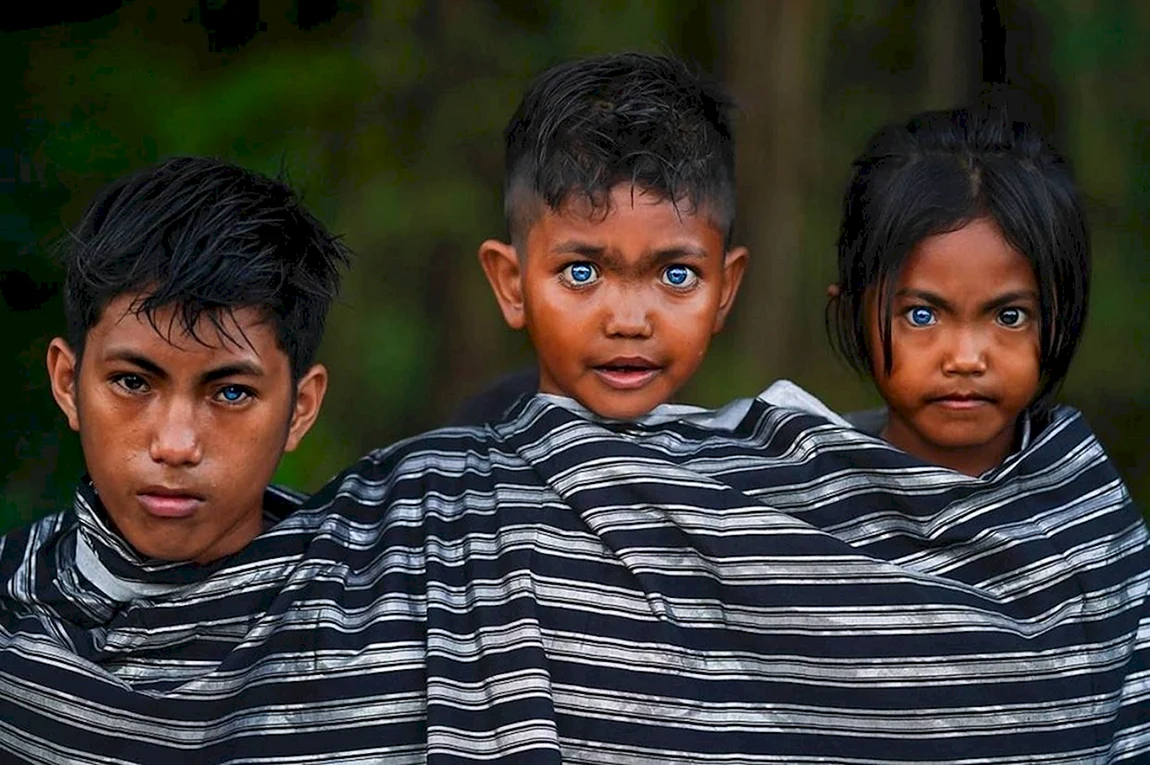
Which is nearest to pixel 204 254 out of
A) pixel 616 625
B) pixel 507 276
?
pixel 507 276

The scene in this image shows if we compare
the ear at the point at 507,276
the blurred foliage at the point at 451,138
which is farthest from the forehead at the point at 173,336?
the blurred foliage at the point at 451,138

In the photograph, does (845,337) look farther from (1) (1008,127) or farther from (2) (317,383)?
(2) (317,383)

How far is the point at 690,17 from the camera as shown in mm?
4586

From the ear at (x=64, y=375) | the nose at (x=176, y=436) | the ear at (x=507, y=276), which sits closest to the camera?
the nose at (x=176, y=436)

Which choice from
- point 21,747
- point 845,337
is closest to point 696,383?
point 845,337

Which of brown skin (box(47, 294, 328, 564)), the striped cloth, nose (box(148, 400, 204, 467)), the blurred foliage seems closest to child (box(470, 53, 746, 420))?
the striped cloth

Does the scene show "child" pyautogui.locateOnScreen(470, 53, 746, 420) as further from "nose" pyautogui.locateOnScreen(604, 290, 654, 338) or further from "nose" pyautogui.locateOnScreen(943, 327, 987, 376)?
"nose" pyautogui.locateOnScreen(943, 327, 987, 376)

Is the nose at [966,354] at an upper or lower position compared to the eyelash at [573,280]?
lower

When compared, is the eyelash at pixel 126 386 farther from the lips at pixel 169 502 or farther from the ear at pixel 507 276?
the ear at pixel 507 276

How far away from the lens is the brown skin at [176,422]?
2342mm

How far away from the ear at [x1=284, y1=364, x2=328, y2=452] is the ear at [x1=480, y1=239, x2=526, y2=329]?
0.31 m

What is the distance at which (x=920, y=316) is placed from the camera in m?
2.56

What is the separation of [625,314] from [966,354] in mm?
521

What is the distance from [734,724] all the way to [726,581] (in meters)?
0.20
